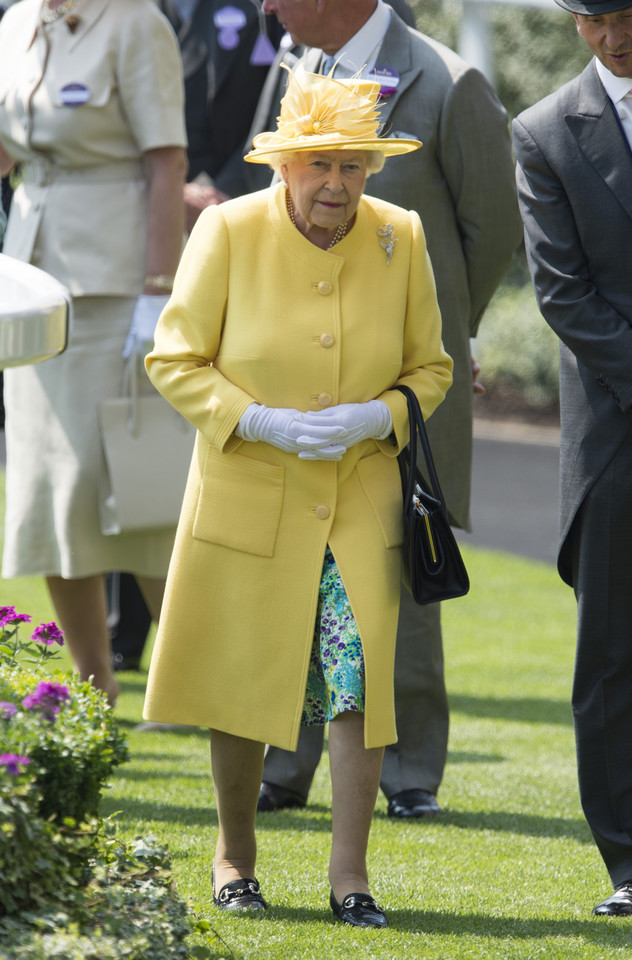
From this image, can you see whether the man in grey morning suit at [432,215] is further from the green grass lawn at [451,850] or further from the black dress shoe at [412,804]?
the green grass lawn at [451,850]

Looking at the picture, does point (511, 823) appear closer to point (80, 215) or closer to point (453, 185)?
point (453, 185)

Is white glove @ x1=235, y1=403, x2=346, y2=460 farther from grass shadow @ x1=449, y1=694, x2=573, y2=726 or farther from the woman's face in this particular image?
grass shadow @ x1=449, y1=694, x2=573, y2=726

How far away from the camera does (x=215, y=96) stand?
294 inches

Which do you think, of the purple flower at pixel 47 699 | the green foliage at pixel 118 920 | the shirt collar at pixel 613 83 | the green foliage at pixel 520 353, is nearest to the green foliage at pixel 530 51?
the green foliage at pixel 520 353

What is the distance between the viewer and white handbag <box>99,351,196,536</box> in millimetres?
5223

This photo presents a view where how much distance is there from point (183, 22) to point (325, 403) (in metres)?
5.02

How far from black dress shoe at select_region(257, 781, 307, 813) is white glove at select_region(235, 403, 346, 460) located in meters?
1.64

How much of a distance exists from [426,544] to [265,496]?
0.38m

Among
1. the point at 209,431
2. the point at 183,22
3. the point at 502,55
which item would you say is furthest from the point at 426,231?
the point at 502,55

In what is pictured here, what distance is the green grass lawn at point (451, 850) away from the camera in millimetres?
3387

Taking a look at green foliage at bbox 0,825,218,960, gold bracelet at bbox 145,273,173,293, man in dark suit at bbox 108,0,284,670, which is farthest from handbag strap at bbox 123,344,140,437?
green foliage at bbox 0,825,218,960

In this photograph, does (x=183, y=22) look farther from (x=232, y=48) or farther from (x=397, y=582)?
(x=397, y=582)

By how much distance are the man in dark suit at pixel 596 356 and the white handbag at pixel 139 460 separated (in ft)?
6.07

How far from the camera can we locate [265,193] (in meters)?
3.63
